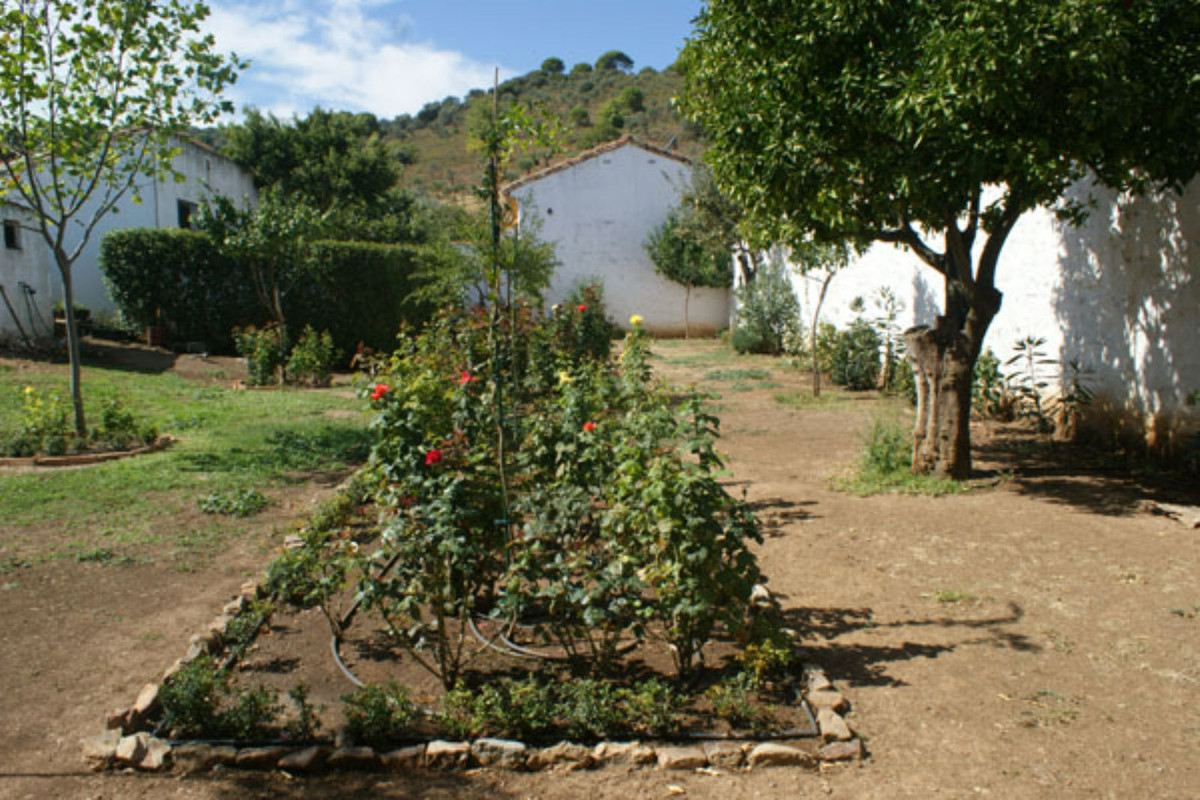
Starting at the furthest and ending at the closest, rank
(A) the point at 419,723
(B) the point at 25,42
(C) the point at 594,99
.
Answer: (C) the point at 594,99
(B) the point at 25,42
(A) the point at 419,723

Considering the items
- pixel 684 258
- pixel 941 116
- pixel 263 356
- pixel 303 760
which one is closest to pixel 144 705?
pixel 303 760

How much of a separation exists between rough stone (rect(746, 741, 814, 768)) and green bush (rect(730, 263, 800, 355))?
1515cm

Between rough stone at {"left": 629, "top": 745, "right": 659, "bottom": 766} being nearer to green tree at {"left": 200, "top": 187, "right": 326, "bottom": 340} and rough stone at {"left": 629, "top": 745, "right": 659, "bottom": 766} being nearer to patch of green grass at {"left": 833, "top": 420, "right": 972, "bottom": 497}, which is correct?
patch of green grass at {"left": 833, "top": 420, "right": 972, "bottom": 497}

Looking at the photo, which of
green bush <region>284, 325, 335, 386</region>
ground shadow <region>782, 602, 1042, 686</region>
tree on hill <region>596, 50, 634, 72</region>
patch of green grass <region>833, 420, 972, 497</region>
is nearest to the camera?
ground shadow <region>782, 602, 1042, 686</region>

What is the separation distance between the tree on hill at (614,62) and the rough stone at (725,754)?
7238cm

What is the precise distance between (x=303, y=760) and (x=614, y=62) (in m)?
75.9

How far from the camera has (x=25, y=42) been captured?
26.2 ft

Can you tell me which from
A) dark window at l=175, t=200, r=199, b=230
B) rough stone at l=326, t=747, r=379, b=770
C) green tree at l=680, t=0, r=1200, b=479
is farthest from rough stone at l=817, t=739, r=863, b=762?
dark window at l=175, t=200, r=199, b=230

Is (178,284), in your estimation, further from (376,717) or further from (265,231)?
(376,717)

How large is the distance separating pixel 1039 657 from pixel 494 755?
256 cm

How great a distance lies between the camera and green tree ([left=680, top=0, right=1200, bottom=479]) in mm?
5223

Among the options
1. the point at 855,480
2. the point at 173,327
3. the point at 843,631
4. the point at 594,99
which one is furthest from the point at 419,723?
the point at 594,99

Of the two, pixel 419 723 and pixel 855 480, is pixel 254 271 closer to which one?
pixel 855 480

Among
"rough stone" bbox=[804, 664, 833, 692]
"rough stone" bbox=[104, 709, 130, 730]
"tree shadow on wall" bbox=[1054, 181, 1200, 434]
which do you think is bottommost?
"rough stone" bbox=[104, 709, 130, 730]
